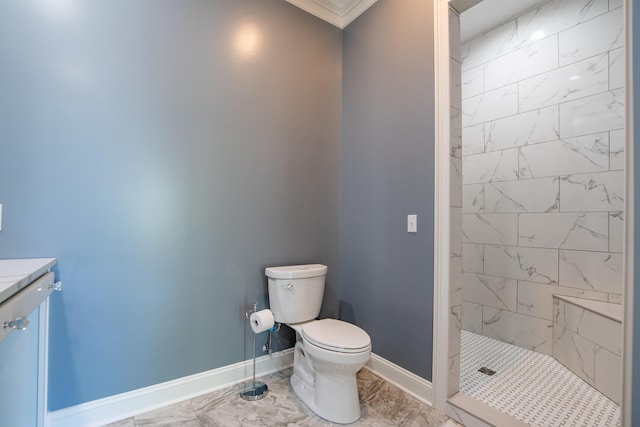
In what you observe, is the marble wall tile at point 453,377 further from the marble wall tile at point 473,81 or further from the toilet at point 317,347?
the marble wall tile at point 473,81

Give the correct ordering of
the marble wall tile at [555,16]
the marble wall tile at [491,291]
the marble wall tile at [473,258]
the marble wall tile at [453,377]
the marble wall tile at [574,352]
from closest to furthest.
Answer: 1. the marble wall tile at [453,377]
2. the marble wall tile at [574,352]
3. the marble wall tile at [555,16]
4. the marble wall tile at [491,291]
5. the marble wall tile at [473,258]

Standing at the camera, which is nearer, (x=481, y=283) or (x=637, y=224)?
(x=637, y=224)

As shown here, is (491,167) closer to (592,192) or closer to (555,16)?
(592,192)

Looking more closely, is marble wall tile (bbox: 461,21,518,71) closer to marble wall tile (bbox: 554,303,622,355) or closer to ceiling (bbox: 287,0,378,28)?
ceiling (bbox: 287,0,378,28)

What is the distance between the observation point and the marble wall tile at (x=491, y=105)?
2.54 meters

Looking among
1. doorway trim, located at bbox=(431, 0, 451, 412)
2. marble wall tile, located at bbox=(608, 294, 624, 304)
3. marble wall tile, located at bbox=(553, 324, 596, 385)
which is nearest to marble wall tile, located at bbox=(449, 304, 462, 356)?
doorway trim, located at bbox=(431, 0, 451, 412)

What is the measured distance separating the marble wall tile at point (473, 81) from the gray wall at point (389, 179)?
1296 mm

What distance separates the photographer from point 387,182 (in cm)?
198

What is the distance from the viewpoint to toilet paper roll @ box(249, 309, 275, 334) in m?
1.76

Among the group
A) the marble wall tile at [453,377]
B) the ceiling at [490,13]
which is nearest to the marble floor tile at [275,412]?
the marble wall tile at [453,377]

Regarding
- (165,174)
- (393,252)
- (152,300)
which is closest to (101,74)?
(165,174)

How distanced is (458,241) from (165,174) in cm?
171

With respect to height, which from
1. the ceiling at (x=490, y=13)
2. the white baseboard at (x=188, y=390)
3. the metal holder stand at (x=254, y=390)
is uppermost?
the ceiling at (x=490, y=13)

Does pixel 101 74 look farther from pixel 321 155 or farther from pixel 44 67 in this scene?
pixel 321 155
